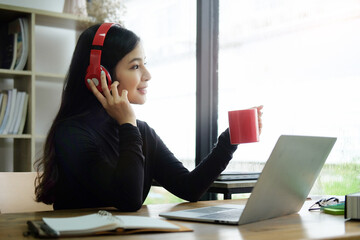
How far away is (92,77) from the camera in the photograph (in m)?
1.56

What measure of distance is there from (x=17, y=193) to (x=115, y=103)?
22.6 inches

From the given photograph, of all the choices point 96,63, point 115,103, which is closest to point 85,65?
point 96,63

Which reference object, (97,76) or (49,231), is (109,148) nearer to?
(97,76)

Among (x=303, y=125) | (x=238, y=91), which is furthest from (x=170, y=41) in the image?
(x=303, y=125)

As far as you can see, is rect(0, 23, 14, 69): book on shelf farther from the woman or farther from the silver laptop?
the silver laptop

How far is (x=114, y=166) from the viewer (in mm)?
1534

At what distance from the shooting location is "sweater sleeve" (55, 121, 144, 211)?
1.33 metres

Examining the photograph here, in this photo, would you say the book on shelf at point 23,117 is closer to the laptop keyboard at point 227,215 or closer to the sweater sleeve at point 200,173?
the sweater sleeve at point 200,173

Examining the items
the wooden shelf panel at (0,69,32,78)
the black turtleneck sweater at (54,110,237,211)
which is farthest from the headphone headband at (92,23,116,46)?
the wooden shelf panel at (0,69,32,78)

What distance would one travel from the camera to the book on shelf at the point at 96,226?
0.92 metres

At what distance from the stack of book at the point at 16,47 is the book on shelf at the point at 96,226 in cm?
210

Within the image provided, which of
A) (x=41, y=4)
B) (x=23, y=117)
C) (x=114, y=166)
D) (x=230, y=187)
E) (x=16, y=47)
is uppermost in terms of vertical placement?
(x=41, y=4)

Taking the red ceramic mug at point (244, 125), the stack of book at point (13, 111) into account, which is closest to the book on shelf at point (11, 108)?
the stack of book at point (13, 111)

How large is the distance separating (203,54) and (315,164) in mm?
1505
